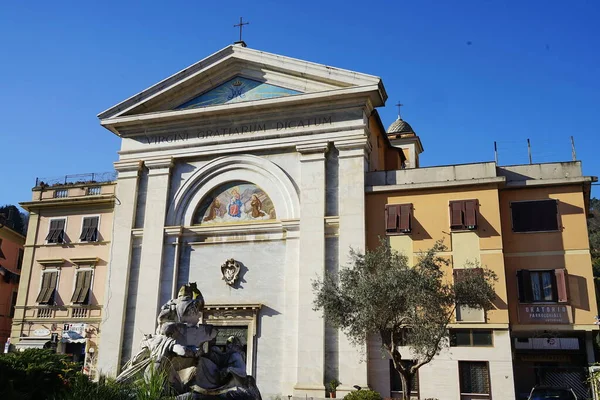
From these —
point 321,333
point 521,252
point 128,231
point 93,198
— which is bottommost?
point 321,333

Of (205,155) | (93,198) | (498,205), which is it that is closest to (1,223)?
(93,198)

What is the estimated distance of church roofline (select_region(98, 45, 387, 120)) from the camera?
85.4 ft

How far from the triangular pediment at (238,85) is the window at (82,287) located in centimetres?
764

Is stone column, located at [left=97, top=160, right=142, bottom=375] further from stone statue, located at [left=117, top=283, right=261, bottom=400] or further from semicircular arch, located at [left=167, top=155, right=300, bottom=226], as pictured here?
stone statue, located at [left=117, top=283, right=261, bottom=400]

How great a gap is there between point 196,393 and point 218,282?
601 inches

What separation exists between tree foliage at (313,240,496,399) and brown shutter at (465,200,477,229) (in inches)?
125

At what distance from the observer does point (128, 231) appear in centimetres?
2795

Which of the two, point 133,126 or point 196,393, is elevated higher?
point 133,126

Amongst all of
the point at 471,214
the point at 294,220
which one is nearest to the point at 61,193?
the point at 294,220

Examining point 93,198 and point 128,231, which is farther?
point 93,198

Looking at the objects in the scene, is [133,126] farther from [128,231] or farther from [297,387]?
[297,387]

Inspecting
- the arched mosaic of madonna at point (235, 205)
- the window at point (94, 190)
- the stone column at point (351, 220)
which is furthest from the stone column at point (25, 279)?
the stone column at point (351, 220)

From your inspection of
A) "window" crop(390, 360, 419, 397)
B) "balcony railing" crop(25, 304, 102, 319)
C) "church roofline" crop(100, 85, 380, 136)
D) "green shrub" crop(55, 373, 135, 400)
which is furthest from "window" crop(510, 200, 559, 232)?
"balcony railing" crop(25, 304, 102, 319)

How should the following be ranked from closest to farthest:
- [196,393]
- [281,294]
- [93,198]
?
[196,393] < [281,294] < [93,198]
